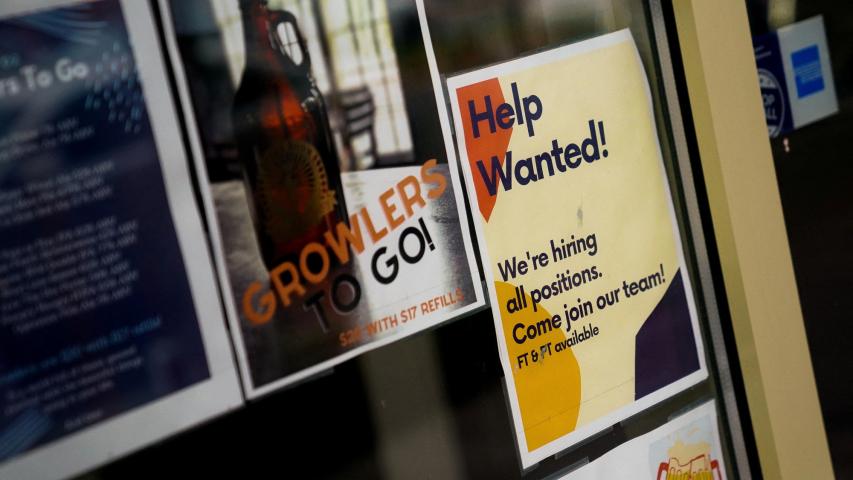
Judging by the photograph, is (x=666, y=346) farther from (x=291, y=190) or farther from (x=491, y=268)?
(x=291, y=190)

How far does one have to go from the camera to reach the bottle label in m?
0.82

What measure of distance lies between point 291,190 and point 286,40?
139 mm

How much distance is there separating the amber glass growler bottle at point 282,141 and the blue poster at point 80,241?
0.30ft

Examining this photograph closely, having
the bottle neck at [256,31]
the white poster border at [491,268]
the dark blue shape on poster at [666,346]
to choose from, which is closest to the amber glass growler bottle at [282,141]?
the bottle neck at [256,31]

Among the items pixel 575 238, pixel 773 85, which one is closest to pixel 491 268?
pixel 575 238

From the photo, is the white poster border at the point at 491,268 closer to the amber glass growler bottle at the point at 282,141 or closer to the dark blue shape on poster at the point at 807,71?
the amber glass growler bottle at the point at 282,141

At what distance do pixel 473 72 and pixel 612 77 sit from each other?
0.22 meters

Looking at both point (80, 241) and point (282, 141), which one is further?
point (282, 141)

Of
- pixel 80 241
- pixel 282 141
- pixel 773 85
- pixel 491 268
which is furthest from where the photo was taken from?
pixel 773 85

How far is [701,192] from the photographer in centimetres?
119

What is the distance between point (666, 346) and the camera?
115cm

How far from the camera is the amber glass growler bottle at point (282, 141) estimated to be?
2.65ft

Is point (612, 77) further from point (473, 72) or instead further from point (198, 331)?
point (198, 331)

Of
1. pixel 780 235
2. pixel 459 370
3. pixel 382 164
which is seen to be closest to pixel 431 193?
pixel 382 164
